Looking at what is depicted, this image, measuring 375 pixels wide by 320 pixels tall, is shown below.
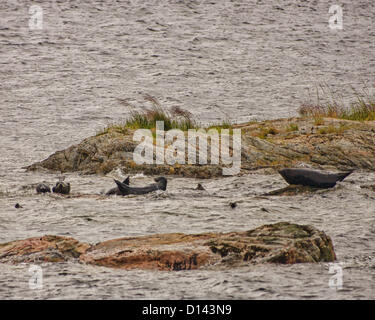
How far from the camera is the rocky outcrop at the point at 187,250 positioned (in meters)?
7.21

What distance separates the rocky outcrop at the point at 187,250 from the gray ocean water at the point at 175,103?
197 millimetres

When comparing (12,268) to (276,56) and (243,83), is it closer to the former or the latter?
(243,83)

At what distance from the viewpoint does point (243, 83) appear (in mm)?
24859

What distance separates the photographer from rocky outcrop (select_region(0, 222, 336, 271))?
23.6ft

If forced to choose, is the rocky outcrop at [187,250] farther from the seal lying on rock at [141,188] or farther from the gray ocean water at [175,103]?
the seal lying on rock at [141,188]

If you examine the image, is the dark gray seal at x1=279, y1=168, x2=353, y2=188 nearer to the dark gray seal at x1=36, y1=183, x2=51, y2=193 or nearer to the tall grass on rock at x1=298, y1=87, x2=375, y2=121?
the dark gray seal at x1=36, y1=183, x2=51, y2=193

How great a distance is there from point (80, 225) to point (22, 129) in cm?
1095

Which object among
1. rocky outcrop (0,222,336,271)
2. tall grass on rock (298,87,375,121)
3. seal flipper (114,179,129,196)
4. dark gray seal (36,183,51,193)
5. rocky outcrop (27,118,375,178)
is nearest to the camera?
rocky outcrop (0,222,336,271)

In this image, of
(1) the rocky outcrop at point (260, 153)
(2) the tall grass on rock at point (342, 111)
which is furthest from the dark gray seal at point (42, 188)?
(2) the tall grass on rock at point (342, 111)

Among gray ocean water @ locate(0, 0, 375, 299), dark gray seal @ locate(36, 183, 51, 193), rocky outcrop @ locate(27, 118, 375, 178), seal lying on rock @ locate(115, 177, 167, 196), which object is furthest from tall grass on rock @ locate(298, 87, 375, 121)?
dark gray seal @ locate(36, 183, 51, 193)

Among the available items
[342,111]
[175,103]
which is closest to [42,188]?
[342,111]

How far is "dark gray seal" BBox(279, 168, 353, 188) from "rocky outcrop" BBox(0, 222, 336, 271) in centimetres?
418

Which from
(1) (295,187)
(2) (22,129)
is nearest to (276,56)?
(2) (22,129)

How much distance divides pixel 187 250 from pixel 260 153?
8068mm
